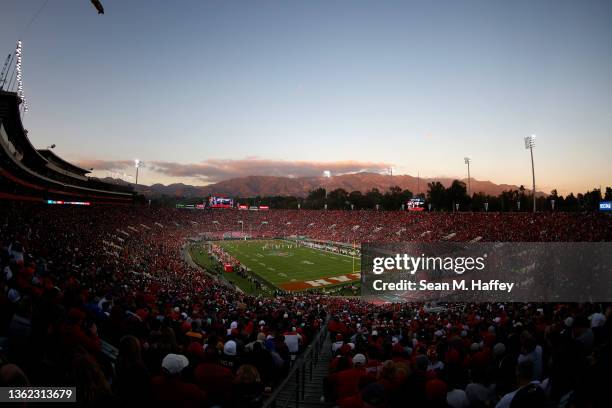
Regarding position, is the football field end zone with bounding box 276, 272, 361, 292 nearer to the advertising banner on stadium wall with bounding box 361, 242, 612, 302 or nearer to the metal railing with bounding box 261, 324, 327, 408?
the advertising banner on stadium wall with bounding box 361, 242, 612, 302

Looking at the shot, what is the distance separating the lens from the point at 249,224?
9494 cm

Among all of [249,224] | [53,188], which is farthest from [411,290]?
[249,224]

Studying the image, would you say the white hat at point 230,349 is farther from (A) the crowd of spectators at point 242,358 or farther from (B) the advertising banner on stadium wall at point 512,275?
(B) the advertising banner on stadium wall at point 512,275

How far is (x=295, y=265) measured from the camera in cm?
4834

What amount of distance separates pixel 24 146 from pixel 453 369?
3098 centimetres

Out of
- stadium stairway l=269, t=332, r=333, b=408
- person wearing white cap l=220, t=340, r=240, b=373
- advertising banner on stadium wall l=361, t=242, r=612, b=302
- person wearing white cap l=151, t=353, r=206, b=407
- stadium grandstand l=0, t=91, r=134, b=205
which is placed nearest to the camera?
person wearing white cap l=151, t=353, r=206, b=407

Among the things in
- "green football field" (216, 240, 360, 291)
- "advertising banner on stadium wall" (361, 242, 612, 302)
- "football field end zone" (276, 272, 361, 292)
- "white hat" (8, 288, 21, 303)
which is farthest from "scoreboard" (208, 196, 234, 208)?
"white hat" (8, 288, 21, 303)

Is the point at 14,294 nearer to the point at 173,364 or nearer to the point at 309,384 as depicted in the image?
the point at 173,364

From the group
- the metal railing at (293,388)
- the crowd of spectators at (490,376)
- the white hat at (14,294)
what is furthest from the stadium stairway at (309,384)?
the white hat at (14,294)

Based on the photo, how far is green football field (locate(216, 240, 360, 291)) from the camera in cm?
3981

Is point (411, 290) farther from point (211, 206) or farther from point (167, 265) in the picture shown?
point (211, 206)

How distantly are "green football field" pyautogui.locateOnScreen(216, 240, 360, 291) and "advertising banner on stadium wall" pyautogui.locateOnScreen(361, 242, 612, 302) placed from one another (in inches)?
341

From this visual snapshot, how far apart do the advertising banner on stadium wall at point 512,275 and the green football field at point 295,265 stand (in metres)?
8.66

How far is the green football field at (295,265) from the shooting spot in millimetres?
39812
